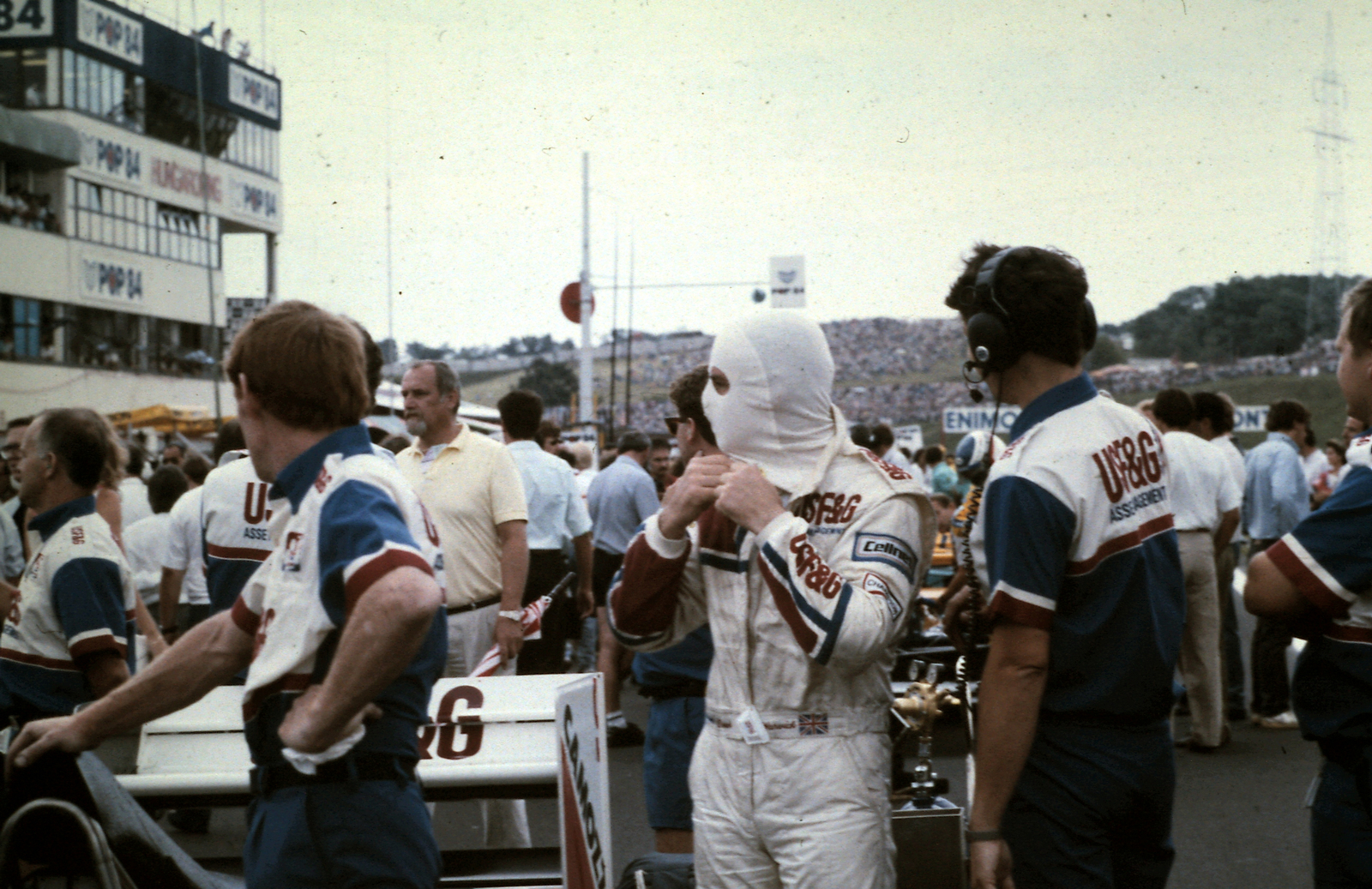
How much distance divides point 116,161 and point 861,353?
54871 mm

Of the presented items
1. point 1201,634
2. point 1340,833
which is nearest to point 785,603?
point 1340,833

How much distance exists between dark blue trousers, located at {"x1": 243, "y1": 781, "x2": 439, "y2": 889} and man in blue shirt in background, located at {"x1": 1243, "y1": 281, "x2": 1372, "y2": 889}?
1.75 m

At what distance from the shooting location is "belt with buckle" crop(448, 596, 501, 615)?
5707 millimetres

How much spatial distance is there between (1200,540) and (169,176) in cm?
5153

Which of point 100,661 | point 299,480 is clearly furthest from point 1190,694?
point 299,480

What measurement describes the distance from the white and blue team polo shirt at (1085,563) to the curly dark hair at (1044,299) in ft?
0.47

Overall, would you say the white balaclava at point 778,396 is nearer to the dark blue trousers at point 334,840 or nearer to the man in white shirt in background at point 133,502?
the dark blue trousers at point 334,840

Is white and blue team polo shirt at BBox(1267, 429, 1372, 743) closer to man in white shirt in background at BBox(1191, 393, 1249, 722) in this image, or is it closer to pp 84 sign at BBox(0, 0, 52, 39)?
man in white shirt in background at BBox(1191, 393, 1249, 722)

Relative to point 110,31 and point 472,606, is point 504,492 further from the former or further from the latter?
point 110,31

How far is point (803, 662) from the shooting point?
108 inches

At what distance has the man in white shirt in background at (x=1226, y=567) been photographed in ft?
27.2

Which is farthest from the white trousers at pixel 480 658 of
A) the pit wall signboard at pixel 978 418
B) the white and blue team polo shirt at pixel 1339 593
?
the pit wall signboard at pixel 978 418

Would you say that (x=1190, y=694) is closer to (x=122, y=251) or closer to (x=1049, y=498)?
(x=1049, y=498)

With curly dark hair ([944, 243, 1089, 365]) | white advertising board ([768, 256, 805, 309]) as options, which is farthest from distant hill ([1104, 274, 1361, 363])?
curly dark hair ([944, 243, 1089, 365])
